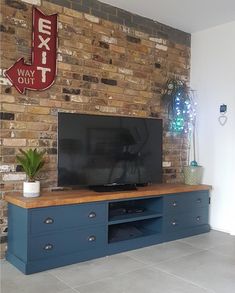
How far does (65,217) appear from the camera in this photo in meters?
2.79

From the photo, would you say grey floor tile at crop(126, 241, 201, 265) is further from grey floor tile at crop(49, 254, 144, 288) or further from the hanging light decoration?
the hanging light decoration

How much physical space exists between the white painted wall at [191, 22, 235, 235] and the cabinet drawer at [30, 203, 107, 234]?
170 centimetres

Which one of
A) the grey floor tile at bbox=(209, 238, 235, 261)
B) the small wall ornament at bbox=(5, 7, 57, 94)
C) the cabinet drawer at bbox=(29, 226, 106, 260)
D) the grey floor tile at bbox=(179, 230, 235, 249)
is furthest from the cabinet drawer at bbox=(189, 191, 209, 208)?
the small wall ornament at bbox=(5, 7, 57, 94)

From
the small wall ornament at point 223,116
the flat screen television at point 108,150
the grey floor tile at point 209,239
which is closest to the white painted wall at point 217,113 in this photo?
the small wall ornament at point 223,116

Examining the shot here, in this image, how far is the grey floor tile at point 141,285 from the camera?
2.37 metres

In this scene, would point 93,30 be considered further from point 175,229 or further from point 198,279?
point 198,279

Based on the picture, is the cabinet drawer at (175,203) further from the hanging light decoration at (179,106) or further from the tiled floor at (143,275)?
the hanging light decoration at (179,106)

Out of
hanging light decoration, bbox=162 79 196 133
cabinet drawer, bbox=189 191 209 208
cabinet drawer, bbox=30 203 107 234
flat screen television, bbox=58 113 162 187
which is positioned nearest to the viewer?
cabinet drawer, bbox=30 203 107 234

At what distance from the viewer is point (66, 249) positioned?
9.24ft

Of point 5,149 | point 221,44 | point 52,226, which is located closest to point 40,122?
point 5,149

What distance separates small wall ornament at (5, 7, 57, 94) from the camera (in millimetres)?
2959

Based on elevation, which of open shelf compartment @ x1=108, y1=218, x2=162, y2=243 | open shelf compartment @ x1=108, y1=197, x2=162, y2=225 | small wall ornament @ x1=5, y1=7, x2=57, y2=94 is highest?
small wall ornament @ x1=5, y1=7, x2=57, y2=94

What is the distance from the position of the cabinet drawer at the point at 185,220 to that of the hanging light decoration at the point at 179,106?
3.51 ft

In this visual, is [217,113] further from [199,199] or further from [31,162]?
[31,162]
